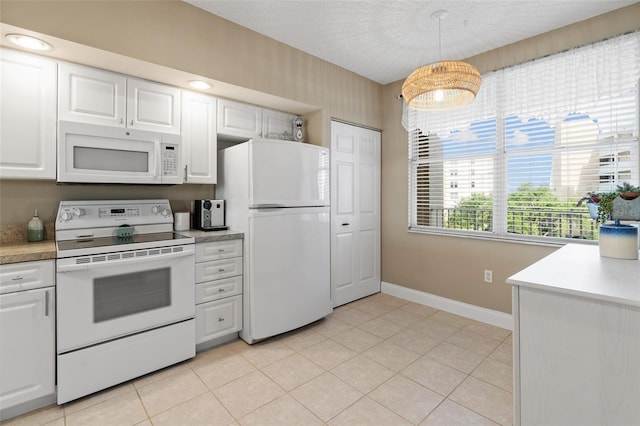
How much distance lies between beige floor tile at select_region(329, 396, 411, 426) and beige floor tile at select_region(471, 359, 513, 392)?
2.50ft

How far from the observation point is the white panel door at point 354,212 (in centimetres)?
343

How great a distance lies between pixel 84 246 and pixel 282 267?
4.57ft

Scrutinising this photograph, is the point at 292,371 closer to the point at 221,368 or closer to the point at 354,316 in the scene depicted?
the point at 221,368

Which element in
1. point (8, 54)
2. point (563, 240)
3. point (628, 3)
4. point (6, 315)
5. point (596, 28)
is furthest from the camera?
point (563, 240)

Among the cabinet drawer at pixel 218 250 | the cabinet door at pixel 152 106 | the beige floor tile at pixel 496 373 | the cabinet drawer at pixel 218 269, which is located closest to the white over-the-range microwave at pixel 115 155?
the cabinet door at pixel 152 106

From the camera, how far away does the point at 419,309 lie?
3379 millimetres

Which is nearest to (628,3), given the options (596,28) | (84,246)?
(596,28)

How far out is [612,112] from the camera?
2346 millimetres

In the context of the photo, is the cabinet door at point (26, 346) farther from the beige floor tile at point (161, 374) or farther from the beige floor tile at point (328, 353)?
the beige floor tile at point (328, 353)

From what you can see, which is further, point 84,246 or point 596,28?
point 596,28

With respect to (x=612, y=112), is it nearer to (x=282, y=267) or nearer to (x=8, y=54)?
(x=282, y=267)

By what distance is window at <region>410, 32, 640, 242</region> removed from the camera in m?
2.32

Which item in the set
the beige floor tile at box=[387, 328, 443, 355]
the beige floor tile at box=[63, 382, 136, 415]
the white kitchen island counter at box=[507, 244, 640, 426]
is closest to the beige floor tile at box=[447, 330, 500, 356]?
the beige floor tile at box=[387, 328, 443, 355]

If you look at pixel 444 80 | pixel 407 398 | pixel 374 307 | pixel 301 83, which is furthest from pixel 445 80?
pixel 374 307
